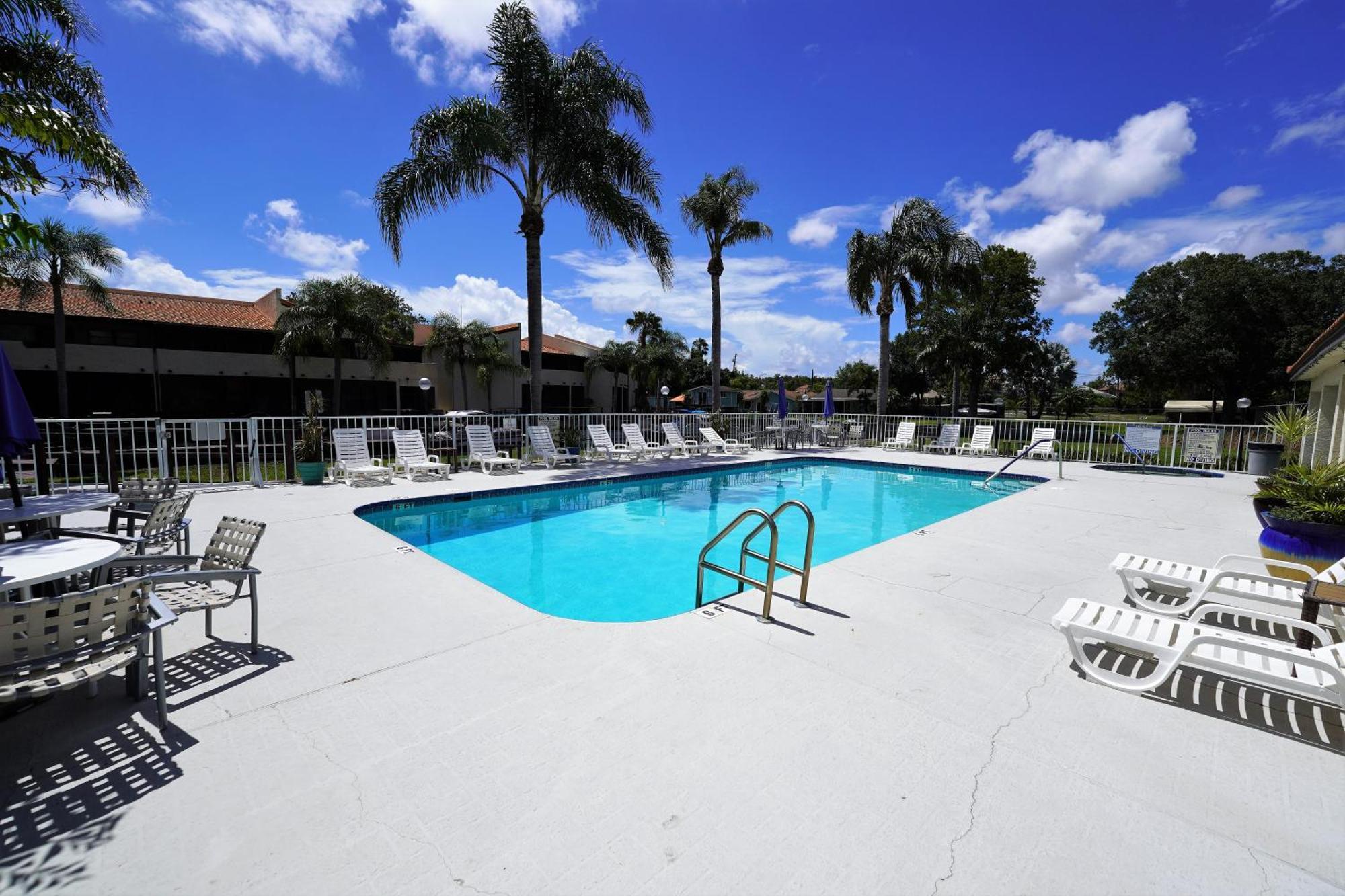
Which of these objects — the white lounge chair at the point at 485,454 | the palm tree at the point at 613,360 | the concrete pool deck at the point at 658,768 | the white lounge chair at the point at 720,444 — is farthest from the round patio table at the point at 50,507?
the palm tree at the point at 613,360

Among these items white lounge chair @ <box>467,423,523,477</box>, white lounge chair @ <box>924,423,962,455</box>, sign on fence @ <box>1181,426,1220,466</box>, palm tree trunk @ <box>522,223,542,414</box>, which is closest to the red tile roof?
palm tree trunk @ <box>522,223,542,414</box>

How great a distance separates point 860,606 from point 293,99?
1507 centimetres

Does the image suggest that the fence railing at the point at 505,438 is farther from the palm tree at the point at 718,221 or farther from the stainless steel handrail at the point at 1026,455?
the palm tree at the point at 718,221

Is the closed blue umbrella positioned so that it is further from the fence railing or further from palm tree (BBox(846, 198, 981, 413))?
palm tree (BBox(846, 198, 981, 413))

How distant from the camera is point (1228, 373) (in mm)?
27594

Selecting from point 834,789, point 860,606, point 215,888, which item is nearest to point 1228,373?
point 860,606

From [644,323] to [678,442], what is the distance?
28.5 m

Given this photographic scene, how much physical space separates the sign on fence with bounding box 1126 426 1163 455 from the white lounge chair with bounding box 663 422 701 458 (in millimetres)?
10854

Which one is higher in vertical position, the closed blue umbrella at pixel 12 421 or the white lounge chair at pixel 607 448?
the closed blue umbrella at pixel 12 421

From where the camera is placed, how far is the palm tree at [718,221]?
19719mm

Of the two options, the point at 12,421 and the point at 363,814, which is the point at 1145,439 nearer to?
the point at 363,814

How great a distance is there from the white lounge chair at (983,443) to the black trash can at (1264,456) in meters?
5.51

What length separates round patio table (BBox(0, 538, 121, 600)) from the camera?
8.74ft

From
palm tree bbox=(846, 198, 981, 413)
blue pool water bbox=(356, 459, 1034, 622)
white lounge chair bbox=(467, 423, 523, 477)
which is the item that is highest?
palm tree bbox=(846, 198, 981, 413)
